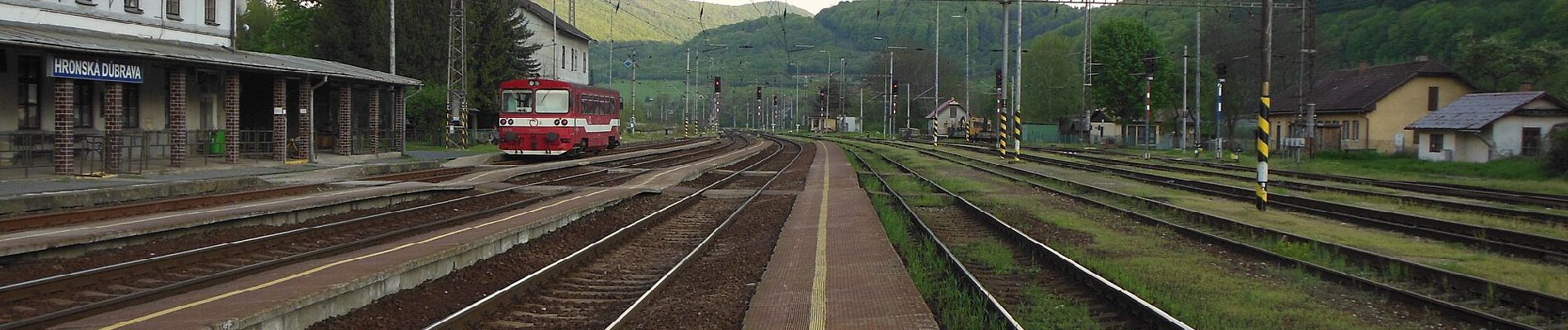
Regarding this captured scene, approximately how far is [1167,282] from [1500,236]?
22.2ft

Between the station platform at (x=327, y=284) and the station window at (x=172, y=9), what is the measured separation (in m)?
19.3

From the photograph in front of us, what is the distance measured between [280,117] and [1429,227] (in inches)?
1029

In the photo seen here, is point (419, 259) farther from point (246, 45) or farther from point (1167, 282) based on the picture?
point (246, 45)

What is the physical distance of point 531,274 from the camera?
1084 centimetres

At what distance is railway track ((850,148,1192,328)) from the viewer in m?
8.69

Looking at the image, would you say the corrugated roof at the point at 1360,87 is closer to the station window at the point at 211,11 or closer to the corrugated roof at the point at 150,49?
the corrugated roof at the point at 150,49

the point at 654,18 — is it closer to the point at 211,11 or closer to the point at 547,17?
the point at 547,17

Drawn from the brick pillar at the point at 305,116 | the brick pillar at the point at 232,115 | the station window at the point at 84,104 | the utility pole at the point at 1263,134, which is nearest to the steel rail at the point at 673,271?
the utility pole at the point at 1263,134

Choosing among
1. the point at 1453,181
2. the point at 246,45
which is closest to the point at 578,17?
the point at 246,45

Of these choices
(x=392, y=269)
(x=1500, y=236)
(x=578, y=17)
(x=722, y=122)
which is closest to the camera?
(x=392, y=269)

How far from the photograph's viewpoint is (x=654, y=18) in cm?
9144

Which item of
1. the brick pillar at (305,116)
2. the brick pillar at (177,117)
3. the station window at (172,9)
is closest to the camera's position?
Answer: the brick pillar at (177,117)

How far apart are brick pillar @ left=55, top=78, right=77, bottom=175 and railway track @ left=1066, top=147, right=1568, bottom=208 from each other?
2840 centimetres

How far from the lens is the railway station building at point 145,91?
861 inches
